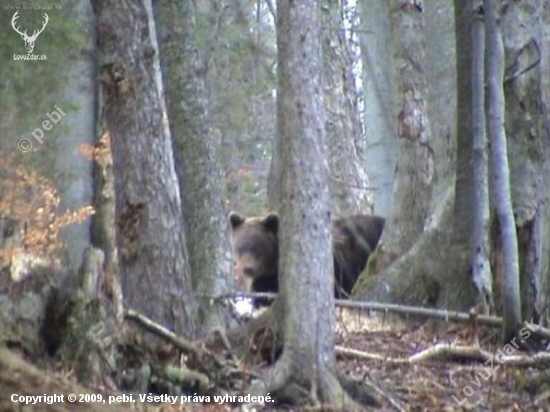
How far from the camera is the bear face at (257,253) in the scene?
16.0 meters

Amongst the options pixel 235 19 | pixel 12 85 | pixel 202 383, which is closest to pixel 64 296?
pixel 202 383

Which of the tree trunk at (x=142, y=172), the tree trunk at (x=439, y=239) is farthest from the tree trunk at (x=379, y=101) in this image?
the tree trunk at (x=142, y=172)

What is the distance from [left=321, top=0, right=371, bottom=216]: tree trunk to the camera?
20844mm

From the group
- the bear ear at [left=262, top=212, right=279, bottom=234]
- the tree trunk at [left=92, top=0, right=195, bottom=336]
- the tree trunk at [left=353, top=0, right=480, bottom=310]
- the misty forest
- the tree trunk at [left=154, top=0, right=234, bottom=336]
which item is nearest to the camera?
the misty forest

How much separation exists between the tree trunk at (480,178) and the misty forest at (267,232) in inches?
0.8

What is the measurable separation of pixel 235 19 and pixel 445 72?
8581 mm

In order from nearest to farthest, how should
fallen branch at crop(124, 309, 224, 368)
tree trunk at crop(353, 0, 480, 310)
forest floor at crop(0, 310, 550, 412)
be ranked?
fallen branch at crop(124, 309, 224, 368) → forest floor at crop(0, 310, 550, 412) → tree trunk at crop(353, 0, 480, 310)

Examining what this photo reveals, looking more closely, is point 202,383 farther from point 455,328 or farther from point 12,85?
point 12,85

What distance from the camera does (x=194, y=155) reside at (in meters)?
10.1

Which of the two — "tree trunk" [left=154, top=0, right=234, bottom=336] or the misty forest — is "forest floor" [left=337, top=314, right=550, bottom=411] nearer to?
the misty forest

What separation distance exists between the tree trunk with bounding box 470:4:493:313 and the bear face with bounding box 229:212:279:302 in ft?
16.1

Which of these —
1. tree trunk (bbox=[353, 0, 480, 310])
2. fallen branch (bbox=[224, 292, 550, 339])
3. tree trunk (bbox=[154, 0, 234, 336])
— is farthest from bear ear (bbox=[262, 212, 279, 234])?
tree trunk (bbox=[154, 0, 234, 336])

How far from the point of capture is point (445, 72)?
13844 millimetres

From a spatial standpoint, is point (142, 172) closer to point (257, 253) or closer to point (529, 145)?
point (529, 145)
